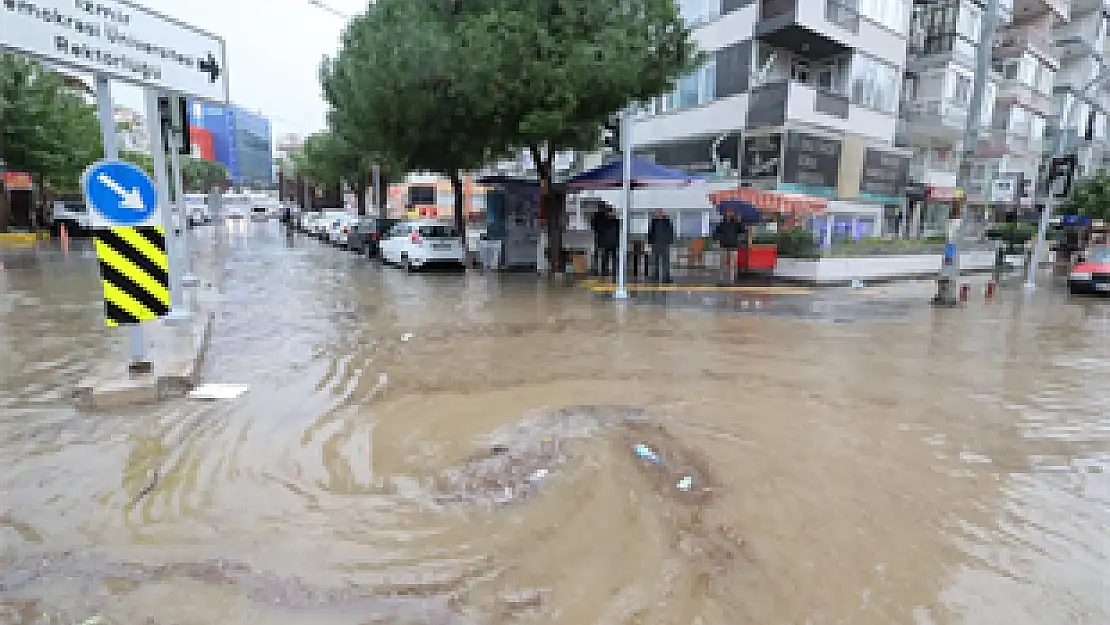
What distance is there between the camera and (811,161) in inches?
800

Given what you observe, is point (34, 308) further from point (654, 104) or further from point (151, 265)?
point (654, 104)

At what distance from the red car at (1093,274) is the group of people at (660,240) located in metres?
8.49

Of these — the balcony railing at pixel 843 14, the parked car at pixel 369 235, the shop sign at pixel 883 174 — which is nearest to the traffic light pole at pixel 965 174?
the balcony railing at pixel 843 14

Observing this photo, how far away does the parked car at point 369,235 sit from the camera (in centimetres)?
2214

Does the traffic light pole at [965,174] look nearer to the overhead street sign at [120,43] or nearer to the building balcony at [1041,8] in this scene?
the overhead street sign at [120,43]

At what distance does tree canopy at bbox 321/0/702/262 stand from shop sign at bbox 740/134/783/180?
272 inches

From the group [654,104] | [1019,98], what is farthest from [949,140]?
[654,104]

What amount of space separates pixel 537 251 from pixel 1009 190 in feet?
51.2

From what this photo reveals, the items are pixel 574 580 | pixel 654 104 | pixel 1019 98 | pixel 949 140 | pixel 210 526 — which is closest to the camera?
pixel 574 580

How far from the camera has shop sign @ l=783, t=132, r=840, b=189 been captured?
19.6 m

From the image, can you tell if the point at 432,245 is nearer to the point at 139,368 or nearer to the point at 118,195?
the point at 139,368

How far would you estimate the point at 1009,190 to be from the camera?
18516 mm

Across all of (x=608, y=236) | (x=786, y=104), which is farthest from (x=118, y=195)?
(x=786, y=104)

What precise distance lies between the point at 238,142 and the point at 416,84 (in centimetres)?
13521
